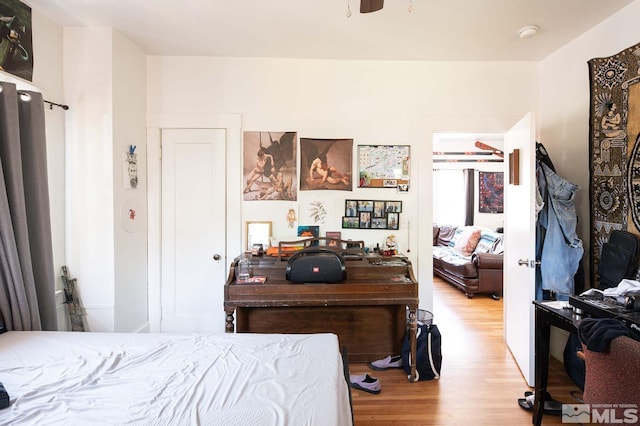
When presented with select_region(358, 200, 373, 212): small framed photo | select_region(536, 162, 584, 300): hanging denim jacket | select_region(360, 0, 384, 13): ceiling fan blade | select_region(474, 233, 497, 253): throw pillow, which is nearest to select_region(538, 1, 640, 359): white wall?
select_region(536, 162, 584, 300): hanging denim jacket

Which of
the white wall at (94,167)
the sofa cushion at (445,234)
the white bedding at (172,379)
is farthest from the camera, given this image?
the sofa cushion at (445,234)

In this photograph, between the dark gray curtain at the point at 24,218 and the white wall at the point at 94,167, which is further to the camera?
the white wall at the point at 94,167

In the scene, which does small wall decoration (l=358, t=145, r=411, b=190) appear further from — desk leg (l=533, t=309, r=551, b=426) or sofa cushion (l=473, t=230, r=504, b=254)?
sofa cushion (l=473, t=230, r=504, b=254)

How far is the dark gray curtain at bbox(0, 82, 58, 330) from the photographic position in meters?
1.84

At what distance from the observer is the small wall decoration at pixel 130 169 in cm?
272

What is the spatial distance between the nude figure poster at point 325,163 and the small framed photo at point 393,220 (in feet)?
1.47

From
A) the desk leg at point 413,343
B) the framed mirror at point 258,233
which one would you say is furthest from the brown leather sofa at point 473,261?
the framed mirror at point 258,233

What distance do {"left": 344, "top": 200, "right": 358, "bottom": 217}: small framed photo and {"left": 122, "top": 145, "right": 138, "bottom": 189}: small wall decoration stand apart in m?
1.87

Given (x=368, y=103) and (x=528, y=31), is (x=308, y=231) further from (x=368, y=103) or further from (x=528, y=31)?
(x=528, y=31)

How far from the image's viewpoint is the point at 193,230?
9.96 ft

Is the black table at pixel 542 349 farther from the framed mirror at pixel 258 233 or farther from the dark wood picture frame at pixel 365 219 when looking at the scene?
the framed mirror at pixel 258 233

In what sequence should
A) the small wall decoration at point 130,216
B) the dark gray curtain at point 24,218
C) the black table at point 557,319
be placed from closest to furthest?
1. the black table at point 557,319
2. the dark gray curtain at point 24,218
3. the small wall decoration at point 130,216

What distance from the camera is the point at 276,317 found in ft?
8.98

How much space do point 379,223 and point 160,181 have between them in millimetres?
2058
